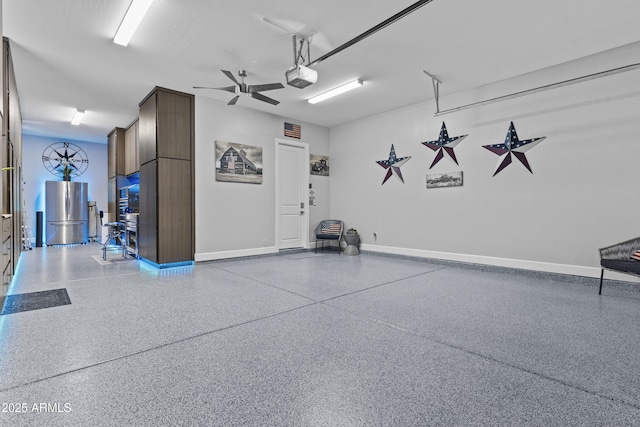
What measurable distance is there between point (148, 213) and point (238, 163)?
2008 millimetres

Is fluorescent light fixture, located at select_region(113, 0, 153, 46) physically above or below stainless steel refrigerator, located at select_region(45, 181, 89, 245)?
above

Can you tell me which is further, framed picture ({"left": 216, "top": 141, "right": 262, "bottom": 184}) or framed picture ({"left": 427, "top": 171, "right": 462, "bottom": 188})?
framed picture ({"left": 216, "top": 141, "right": 262, "bottom": 184})

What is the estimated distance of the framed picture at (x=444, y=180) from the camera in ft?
19.7

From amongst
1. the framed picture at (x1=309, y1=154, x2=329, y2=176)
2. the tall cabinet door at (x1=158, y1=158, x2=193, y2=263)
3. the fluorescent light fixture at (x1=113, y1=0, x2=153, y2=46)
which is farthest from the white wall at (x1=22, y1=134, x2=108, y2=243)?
the fluorescent light fixture at (x1=113, y1=0, x2=153, y2=46)

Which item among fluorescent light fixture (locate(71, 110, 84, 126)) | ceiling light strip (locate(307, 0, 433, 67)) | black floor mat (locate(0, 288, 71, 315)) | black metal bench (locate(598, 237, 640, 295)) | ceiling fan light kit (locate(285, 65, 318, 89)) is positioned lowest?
black floor mat (locate(0, 288, 71, 315))

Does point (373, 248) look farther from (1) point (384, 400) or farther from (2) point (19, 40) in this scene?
(2) point (19, 40)

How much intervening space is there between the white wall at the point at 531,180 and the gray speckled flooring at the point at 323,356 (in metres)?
0.97

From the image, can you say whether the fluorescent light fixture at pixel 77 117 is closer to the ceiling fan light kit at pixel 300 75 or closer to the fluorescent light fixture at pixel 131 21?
the fluorescent light fixture at pixel 131 21

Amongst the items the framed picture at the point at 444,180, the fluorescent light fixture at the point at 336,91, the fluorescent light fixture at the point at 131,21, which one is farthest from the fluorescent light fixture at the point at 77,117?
the framed picture at the point at 444,180

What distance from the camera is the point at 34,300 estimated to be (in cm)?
363

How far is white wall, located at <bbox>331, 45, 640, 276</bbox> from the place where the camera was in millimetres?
4359

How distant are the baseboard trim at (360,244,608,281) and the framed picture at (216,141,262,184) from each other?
3317 mm

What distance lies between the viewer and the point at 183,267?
5.82 metres

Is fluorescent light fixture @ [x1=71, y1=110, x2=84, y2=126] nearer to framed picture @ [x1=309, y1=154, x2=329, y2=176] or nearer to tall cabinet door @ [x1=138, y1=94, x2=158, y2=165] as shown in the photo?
tall cabinet door @ [x1=138, y1=94, x2=158, y2=165]
